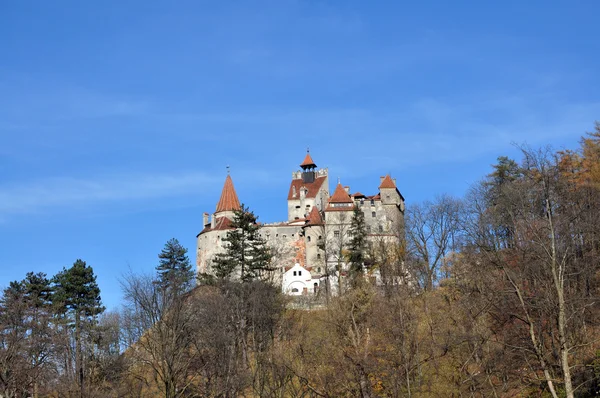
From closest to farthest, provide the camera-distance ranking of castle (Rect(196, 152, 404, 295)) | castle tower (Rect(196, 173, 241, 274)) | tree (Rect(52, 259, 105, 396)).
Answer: tree (Rect(52, 259, 105, 396)) → castle (Rect(196, 152, 404, 295)) → castle tower (Rect(196, 173, 241, 274))

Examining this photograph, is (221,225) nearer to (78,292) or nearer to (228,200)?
(228,200)

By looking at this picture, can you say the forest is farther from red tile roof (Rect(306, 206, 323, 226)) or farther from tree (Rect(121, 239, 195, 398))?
red tile roof (Rect(306, 206, 323, 226))

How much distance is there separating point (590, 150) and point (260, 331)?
24.8m

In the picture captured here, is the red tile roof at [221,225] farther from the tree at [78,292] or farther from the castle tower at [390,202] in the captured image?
the tree at [78,292]

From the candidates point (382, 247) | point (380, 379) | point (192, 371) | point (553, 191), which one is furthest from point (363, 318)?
point (382, 247)

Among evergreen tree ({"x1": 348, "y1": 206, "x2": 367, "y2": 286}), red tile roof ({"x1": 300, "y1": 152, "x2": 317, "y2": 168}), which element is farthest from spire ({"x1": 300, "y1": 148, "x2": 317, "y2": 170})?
evergreen tree ({"x1": 348, "y1": 206, "x2": 367, "y2": 286})

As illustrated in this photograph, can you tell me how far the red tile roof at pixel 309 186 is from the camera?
9321 cm

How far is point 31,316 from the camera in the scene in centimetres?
4481

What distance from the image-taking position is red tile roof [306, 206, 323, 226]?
8469 cm

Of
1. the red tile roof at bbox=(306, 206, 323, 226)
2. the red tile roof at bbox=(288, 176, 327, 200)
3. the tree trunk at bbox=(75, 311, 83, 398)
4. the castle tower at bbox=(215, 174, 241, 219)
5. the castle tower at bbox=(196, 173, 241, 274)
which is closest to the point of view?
the tree trunk at bbox=(75, 311, 83, 398)

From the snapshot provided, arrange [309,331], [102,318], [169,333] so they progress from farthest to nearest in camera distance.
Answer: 1. [102,318]
2. [309,331]
3. [169,333]

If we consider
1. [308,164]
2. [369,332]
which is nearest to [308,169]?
[308,164]

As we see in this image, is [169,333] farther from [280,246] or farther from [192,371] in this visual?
[280,246]

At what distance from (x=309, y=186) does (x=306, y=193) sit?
200cm
